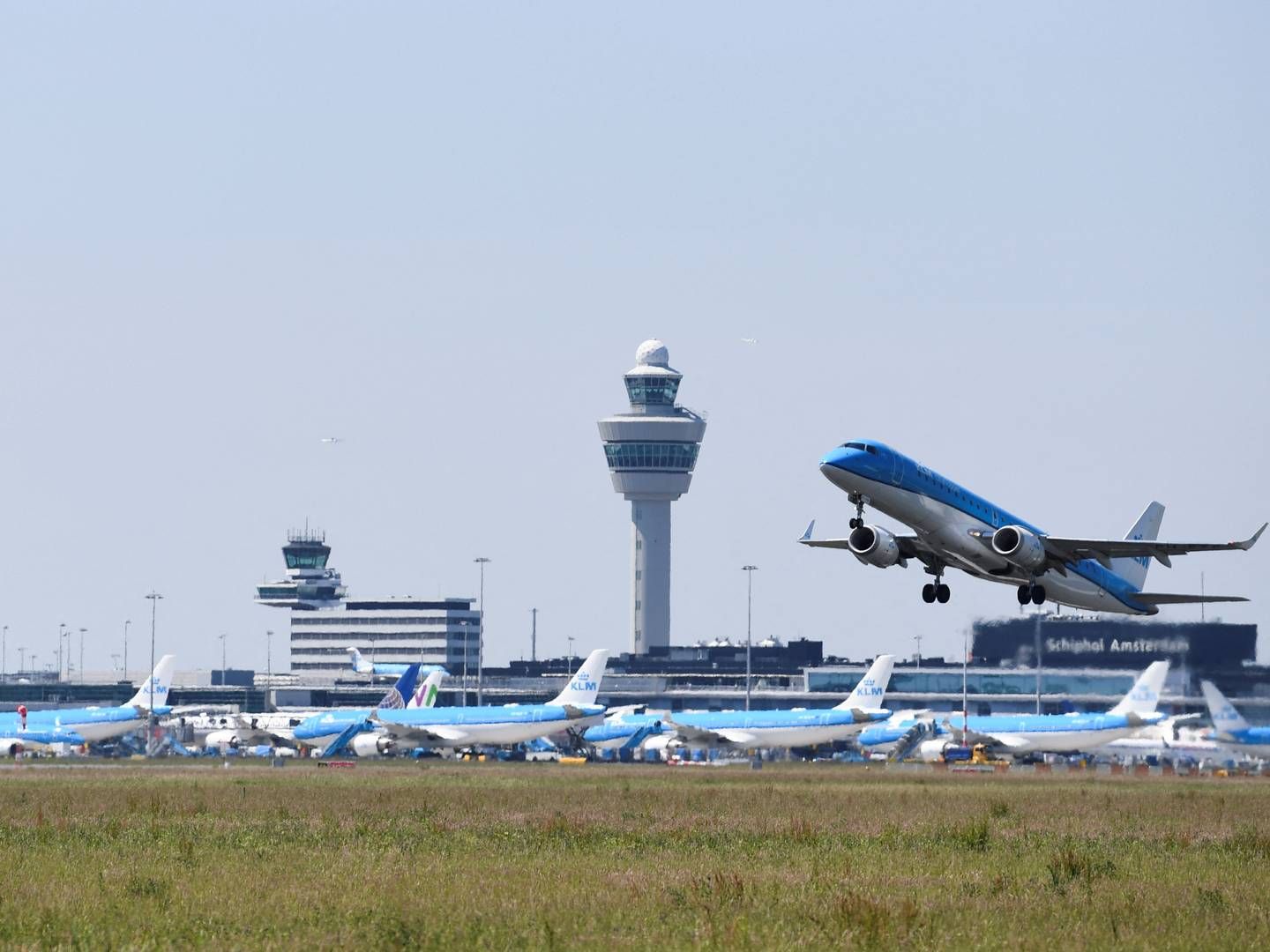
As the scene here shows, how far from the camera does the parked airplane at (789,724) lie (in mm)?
149500

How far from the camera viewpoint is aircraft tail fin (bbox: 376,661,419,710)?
517 ft

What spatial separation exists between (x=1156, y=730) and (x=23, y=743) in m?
89.6

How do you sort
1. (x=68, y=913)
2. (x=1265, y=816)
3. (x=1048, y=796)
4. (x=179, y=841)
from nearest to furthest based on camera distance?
(x=68, y=913)
(x=179, y=841)
(x=1265, y=816)
(x=1048, y=796)

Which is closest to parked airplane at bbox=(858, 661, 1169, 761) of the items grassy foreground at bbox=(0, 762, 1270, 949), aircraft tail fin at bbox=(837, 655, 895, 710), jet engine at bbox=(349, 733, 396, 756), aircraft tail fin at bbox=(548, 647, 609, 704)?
aircraft tail fin at bbox=(837, 655, 895, 710)

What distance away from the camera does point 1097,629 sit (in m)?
199

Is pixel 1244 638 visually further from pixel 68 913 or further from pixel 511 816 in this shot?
pixel 68 913

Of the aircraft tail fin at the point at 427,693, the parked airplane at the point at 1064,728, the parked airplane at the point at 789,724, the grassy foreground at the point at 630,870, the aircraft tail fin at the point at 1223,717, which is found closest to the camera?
the grassy foreground at the point at 630,870

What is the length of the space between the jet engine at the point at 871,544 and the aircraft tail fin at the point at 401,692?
305 ft

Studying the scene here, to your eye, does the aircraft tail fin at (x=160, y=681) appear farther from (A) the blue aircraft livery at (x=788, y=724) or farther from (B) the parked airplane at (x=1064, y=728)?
(B) the parked airplane at (x=1064, y=728)

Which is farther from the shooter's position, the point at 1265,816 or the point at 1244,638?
the point at 1244,638

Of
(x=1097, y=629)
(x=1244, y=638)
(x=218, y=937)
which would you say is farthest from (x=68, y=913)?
(x=1097, y=629)

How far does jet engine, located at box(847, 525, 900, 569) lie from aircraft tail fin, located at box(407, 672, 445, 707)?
101 meters

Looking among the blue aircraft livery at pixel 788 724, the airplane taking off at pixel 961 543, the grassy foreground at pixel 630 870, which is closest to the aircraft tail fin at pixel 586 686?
the blue aircraft livery at pixel 788 724

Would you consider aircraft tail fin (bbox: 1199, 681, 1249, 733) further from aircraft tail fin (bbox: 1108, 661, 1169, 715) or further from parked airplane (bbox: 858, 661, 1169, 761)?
aircraft tail fin (bbox: 1108, 661, 1169, 715)
